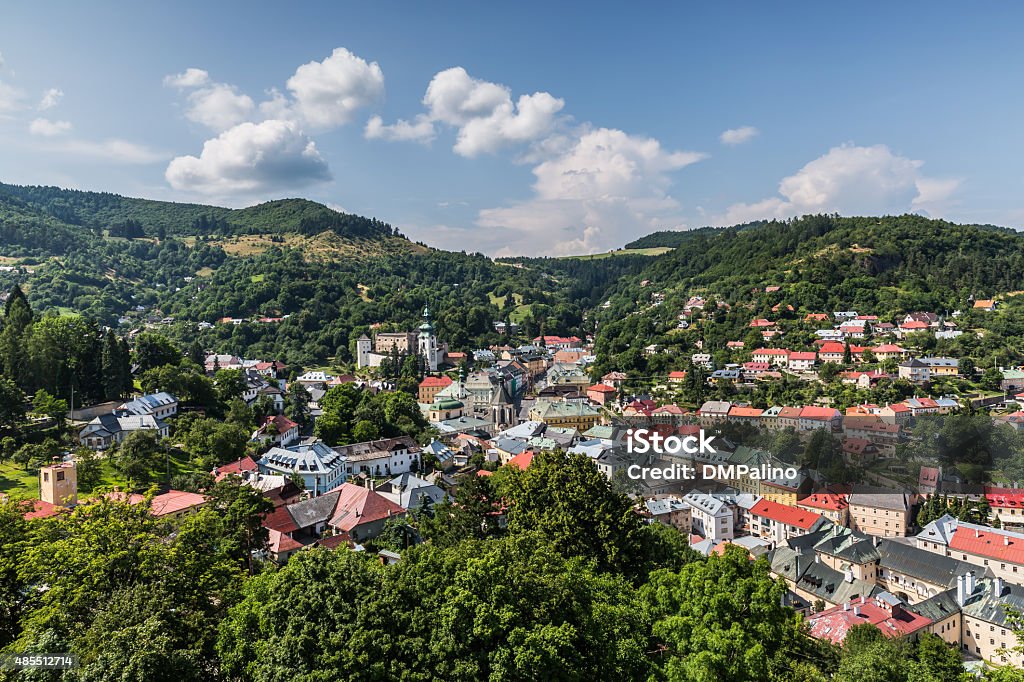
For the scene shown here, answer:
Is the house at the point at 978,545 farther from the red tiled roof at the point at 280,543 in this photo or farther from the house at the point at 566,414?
the red tiled roof at the point at 280,543

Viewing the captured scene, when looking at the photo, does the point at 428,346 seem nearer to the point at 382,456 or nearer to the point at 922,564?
the point at 382,456

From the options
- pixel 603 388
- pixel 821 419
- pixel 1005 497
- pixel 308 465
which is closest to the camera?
pixel 308 465

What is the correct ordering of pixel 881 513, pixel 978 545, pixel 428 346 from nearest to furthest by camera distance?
pixel 978 545, pixel 881 513, pixel 428 346

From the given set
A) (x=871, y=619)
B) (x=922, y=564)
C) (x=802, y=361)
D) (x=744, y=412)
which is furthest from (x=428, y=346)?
(x=871, y=619)

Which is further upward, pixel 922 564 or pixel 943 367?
pixel 943 367

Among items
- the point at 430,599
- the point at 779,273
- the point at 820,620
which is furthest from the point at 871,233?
the point at 430,599

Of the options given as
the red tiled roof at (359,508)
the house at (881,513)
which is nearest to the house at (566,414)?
the house at (881,513)
